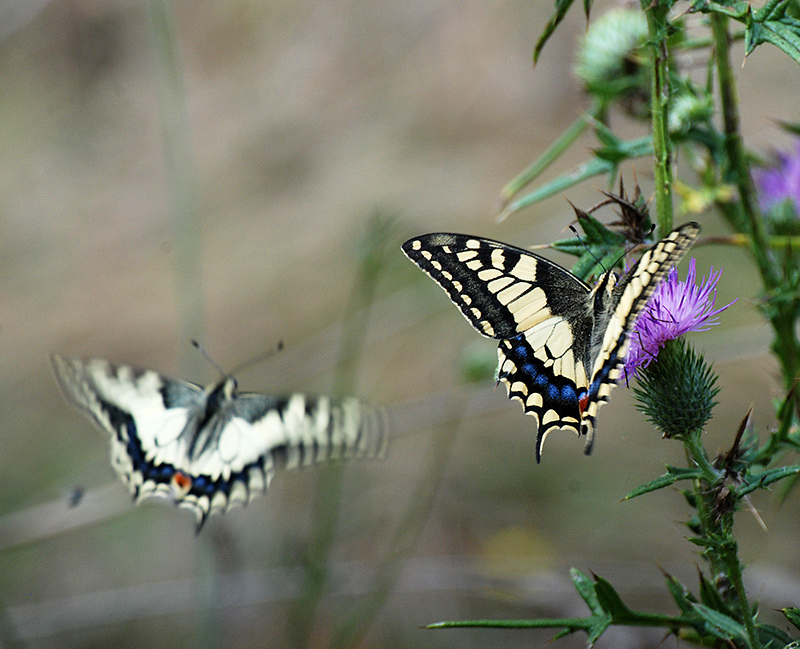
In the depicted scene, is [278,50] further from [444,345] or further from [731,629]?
[731,629]

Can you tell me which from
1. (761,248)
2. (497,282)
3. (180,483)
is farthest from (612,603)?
(180,483)

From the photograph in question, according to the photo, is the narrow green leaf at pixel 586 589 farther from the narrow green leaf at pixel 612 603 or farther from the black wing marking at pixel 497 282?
the black wing marking at pixel 497 282

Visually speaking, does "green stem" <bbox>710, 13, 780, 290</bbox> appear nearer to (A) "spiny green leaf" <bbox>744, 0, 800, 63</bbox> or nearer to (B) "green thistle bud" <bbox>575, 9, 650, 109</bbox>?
(A) "spiny green leaf" <bbox>744, 0, 800, 63</bbox>

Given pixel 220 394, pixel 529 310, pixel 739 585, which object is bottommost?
pixel 739 585

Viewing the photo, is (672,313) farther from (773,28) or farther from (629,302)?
(773,28)

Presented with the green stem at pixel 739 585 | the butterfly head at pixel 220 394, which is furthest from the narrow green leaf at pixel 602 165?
the butterfly head at pixel 220 394

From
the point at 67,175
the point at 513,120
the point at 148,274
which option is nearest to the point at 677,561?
the point at 513,120
